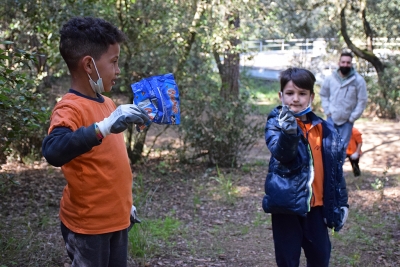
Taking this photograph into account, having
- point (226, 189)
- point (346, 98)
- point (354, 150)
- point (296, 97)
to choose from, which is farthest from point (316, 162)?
point (354, 150)

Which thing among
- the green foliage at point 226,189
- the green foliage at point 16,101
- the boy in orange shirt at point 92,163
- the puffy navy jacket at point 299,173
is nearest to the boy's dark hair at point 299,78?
the puffy navy jacket at point 299,173

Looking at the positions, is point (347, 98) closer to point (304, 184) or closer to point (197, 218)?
point (197, 218)

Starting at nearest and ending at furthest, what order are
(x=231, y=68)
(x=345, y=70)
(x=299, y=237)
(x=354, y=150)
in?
(x=299, y=237), (x=345, y=70), (x=354, y=150), (x=231, y=68)

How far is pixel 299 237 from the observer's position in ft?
10.2

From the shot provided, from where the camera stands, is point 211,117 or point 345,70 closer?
point 345,70

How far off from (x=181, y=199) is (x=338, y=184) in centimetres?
362

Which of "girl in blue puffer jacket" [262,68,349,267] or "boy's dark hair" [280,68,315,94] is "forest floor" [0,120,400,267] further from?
"boy's dark hair" [280,68,315,94]

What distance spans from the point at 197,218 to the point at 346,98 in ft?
9.30

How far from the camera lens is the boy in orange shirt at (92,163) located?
2.36m

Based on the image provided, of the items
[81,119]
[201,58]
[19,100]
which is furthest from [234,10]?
[81,119]

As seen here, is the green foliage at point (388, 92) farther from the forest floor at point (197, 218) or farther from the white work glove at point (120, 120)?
the white work glove at point (120, 120)

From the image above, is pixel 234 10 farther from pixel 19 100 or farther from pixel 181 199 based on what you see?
pixel 19 100

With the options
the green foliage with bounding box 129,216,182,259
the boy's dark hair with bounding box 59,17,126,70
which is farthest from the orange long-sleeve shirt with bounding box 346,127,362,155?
the boy's dark hair with bounding box 59,17,126,70

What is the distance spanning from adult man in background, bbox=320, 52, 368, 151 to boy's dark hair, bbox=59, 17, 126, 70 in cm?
516
